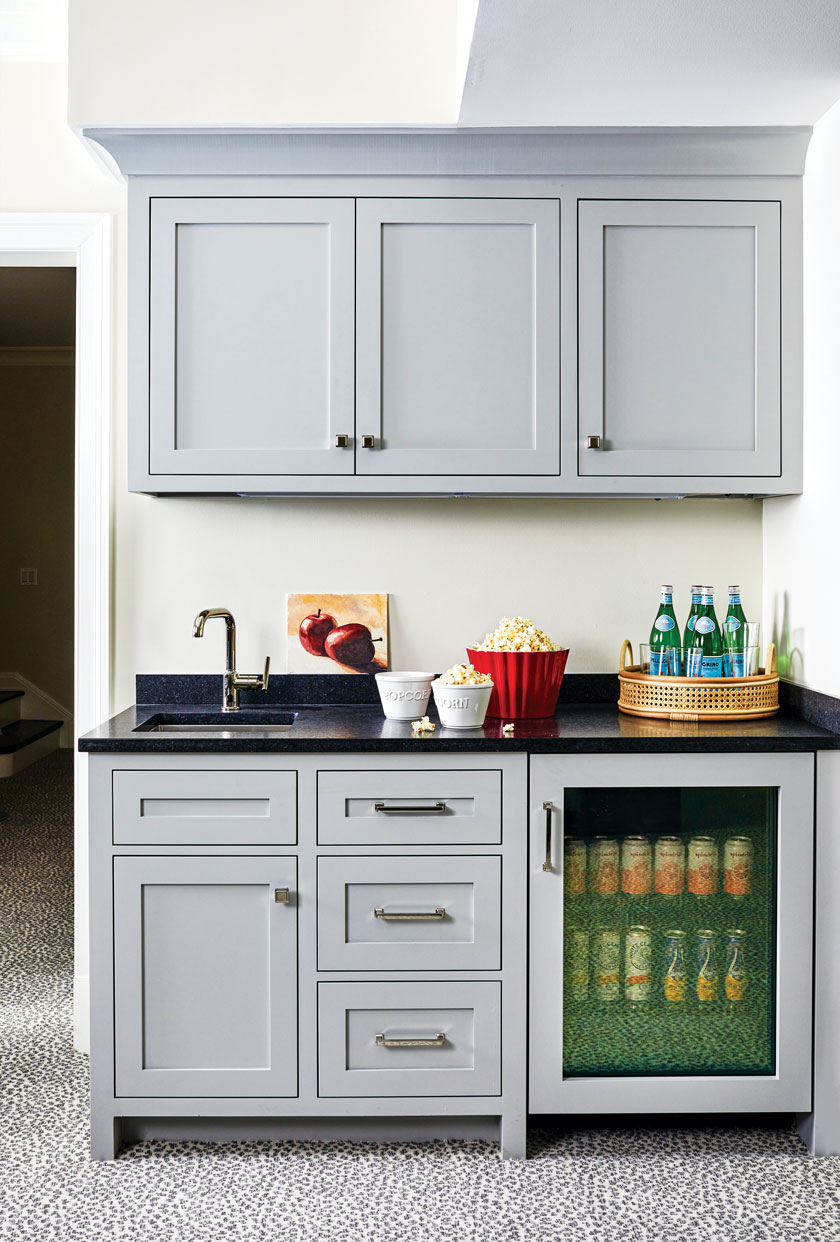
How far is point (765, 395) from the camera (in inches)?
92.4

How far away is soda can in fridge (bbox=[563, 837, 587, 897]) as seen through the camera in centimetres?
213

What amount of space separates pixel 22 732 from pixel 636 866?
16.2 ft

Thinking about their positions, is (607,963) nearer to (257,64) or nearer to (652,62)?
(652,62)

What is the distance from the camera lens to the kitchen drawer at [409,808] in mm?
2094

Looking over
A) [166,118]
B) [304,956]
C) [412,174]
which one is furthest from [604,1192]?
[166,118]

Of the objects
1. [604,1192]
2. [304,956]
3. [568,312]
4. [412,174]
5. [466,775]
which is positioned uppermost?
[412,174]

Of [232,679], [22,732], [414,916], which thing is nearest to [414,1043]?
[414,916]

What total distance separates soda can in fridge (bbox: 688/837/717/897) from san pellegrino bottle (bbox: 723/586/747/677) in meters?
0.47

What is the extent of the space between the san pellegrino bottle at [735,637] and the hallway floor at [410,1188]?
41.4 inches

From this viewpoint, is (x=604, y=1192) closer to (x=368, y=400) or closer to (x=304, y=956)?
(x=304, y=956)

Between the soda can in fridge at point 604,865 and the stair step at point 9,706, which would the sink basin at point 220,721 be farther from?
the stair step at point 9,706

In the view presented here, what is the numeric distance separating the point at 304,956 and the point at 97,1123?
0.56m

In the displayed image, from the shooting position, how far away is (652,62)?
1.96 m

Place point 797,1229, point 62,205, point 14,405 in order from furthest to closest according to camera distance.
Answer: point 14,405 → point 62,205 → point 797,1229
